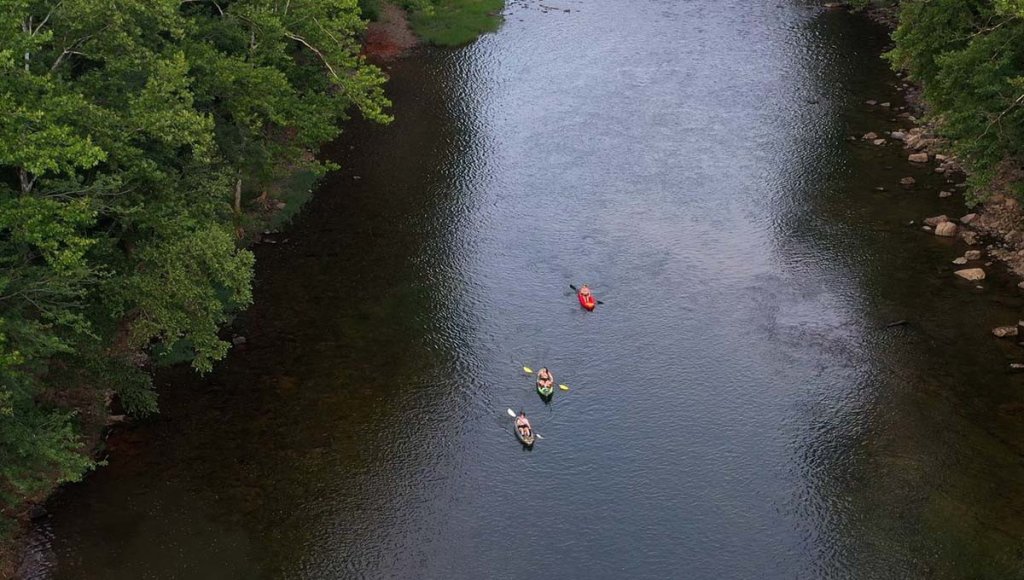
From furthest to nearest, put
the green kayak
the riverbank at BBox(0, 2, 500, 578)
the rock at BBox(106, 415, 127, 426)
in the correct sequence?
the green kayak, the rock at BBox(106, 415, 127, 426), the riverbank at BBox(0, 2, 500, 578)

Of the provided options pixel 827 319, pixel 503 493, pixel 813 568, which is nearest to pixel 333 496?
pixel 503 493

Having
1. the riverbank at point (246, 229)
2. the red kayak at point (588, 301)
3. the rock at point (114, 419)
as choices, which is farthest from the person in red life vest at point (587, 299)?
the rock at point (114, 419)

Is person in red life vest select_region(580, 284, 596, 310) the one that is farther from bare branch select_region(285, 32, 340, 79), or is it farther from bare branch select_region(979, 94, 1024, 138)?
bare branch select_region(979, 94, 1024, 138)

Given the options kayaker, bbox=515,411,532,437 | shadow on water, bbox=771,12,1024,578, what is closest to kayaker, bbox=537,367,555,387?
Answer: kayaker, bbox=515,411,532,437

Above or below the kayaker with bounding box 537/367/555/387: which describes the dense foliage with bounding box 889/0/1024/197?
above

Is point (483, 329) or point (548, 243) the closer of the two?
point (483, 329)

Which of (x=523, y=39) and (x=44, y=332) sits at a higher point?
(x=44, y=332)

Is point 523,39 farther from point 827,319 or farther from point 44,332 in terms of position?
point 44,332
